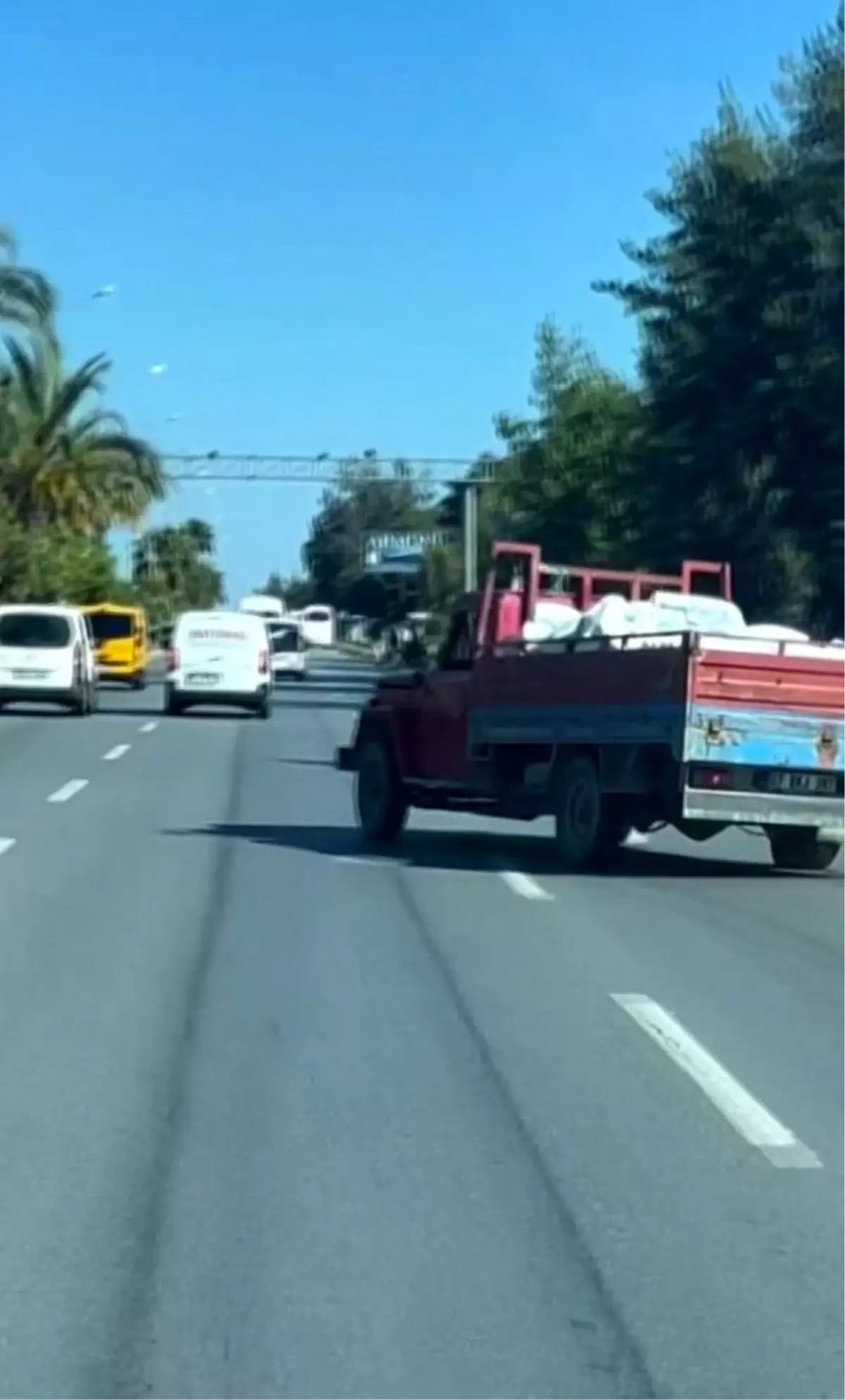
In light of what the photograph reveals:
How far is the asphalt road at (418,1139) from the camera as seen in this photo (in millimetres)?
6238

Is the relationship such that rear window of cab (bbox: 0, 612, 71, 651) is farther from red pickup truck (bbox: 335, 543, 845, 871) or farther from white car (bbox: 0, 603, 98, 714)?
red pickup truck (bbox: 335, 543, 845, 871)

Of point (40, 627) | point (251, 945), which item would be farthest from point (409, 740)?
point (40, 627)

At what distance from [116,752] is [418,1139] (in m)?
24.9

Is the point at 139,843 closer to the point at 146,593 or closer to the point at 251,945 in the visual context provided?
the point at 251,945

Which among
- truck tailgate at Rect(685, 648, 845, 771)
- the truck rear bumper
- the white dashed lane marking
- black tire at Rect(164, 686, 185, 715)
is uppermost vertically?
truck tailgate at Rect(685, 648, 845, 771)

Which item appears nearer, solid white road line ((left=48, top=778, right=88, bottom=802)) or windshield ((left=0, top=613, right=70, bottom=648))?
solid white road line ((left=48, top=778, right=88, bottom=802))

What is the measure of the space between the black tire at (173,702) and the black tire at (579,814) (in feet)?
93.2

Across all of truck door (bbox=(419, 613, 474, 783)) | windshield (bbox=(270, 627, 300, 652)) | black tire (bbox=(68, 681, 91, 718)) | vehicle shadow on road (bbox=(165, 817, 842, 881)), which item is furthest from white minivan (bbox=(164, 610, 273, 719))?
windshield (bbox=(270, 627, 300, 652))

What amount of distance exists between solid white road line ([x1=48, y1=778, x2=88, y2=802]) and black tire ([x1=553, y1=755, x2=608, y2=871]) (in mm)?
7535

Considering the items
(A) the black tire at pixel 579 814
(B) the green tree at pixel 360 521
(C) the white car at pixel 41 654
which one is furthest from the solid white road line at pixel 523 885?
(B) the green tree at pixel 360 521

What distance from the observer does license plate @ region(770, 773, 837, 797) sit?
56.4ft

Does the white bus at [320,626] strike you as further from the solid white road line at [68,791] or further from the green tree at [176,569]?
the solid white road line at [68,791]

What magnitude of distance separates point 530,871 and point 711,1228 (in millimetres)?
10818

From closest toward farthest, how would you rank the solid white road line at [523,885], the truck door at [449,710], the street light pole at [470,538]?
the solid white road line at [523,885]
the truck door at [449,710]
the street light pole at [470,538]
